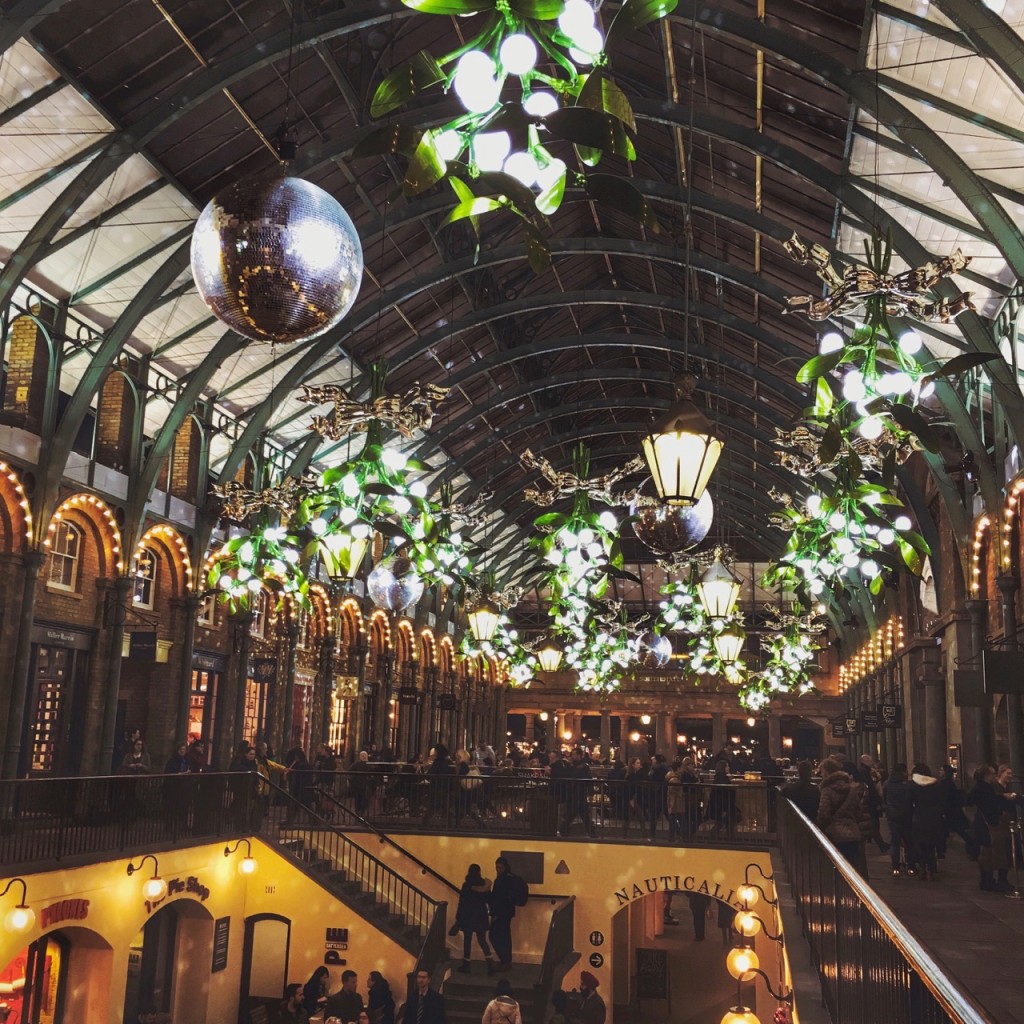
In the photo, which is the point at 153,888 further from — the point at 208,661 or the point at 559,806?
the point at 208,661

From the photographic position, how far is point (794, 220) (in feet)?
53.9

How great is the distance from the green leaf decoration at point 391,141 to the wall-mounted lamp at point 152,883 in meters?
13.3

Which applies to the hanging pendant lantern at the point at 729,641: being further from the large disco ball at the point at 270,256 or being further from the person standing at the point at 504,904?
the large disco ball at the point at 270,256

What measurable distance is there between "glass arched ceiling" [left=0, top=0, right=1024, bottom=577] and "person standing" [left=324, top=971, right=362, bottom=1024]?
8.48 meters

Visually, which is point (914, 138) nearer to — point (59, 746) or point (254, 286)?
point (254, 286)

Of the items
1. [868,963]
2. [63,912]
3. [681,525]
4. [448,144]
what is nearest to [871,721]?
[63,912]

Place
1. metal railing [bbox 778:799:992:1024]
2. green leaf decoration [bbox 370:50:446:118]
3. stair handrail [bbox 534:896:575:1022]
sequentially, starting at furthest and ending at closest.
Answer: stair handrail [bbox 534:896:575:1022] < green leaf decoration [bbox 370:50:446:118] < metal railing [bbox 778:799:992:1024]

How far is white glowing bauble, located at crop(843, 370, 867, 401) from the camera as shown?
639 cm

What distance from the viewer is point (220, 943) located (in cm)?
1731

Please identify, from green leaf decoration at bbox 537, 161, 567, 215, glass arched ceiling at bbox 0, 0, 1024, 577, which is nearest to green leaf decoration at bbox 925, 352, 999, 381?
glass arched ceiling at bbox 0, 0, 1024, 577

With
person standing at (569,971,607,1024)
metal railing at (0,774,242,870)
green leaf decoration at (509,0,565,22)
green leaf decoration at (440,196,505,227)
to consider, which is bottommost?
person standing at (569,971,607,1024)

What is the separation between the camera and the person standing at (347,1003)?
48.3 ft

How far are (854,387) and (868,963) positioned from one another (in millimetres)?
3398

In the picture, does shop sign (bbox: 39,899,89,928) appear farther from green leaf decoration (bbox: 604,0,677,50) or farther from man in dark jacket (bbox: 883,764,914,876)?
green leaf decoration (bbox: 604,0,677,50)
